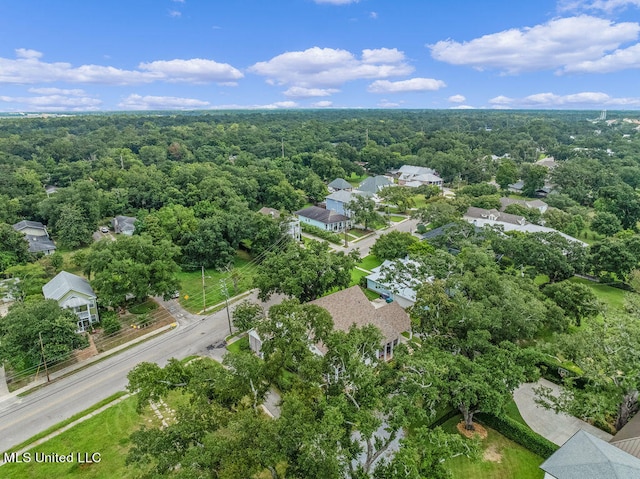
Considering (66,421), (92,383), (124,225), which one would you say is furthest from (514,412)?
(124,225)

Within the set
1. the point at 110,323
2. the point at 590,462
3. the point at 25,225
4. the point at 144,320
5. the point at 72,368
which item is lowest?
the point at 72,368

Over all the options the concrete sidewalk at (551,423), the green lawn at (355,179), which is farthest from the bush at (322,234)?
the green lawn at (355,179)

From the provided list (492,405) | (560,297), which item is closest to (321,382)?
(492,405)

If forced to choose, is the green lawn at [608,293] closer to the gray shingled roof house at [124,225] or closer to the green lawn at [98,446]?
the green lawn at [98,446]

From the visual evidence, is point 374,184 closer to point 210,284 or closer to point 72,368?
point 210,284

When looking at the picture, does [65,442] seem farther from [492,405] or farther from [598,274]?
[598,274]

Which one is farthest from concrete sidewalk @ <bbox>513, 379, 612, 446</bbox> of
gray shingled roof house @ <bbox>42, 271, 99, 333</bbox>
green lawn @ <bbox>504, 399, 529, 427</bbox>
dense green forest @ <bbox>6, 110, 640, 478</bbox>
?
gray shingled roof house @ <bbox>42, 271, 99, 333</bbox>
